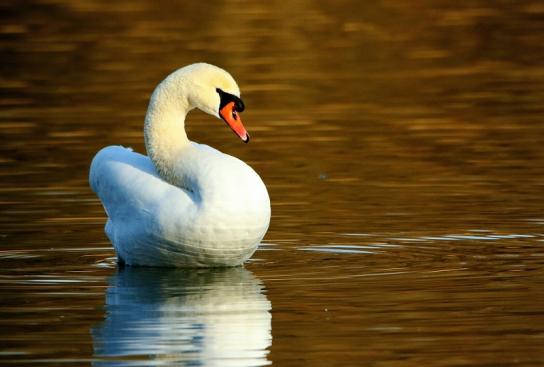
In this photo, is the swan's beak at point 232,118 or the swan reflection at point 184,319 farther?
the swan's beak at point 232,118

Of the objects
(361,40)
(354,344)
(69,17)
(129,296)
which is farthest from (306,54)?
(354,344)

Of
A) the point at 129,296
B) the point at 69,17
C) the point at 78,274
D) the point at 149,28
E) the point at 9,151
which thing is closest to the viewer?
the point at 129,296

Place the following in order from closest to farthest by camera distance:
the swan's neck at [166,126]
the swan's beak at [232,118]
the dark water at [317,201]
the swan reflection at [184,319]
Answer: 1. the swan reflection at [184,319]
2. the dark water at [317,201]
3. the swan's beak at [232,118]
4. the swan's neck at [166,126]

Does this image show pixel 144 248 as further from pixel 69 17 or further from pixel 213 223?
pixel 69 17

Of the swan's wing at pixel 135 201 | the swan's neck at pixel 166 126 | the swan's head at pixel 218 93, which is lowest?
the swan's wing at pixel 135 201

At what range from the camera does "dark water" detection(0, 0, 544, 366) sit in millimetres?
8125

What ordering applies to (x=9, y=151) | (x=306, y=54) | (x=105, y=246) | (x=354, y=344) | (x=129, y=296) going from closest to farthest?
1. (x=354, y=344)
2. (x=129, y=296)
3. (x=105, y=246)
4. (x=9, y=151)
5. (x=306, y=54)

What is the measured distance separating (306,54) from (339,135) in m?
8.21

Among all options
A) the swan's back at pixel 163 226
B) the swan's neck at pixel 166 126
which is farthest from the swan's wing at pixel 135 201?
the swan's neck at pixel 166 126

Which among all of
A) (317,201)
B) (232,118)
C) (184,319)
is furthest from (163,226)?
(317,201)

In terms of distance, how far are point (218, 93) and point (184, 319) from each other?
2197 millimetres

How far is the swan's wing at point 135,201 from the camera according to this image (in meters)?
10.1

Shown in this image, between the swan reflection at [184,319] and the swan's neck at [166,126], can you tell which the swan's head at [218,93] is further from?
the swan reflection at [184,319]

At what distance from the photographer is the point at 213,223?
32.5 ft
